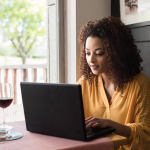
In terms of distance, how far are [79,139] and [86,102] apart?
63cm

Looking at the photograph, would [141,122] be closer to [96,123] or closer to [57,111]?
[96,123]

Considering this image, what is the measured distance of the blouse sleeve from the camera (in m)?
1.21

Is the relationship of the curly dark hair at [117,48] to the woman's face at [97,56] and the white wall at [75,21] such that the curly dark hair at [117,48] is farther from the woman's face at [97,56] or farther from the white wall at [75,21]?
the white wall at [75,21]

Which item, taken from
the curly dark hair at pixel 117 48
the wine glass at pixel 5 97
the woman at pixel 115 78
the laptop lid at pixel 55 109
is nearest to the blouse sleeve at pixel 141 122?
the woman at pixel 115 78

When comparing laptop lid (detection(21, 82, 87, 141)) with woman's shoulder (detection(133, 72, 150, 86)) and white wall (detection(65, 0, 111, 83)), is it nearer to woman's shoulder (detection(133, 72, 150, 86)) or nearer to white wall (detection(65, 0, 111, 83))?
woman's shoulder (detection(133, 72, 150, 86))

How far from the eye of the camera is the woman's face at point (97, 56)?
56.0 inches

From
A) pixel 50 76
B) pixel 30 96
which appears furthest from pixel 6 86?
pixel 50 76

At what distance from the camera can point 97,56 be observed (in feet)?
4.69

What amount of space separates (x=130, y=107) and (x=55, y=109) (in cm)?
56

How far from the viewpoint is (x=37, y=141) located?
973 mm

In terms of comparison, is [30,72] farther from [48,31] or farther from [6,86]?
[6,86]

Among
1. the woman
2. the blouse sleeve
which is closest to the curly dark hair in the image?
the woman

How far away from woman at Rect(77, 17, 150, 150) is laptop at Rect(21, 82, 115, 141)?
330 mm

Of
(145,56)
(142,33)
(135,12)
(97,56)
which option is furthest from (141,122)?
(135,12)
